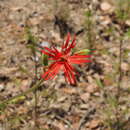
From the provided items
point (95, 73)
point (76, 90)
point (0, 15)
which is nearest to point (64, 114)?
point (76, 90)

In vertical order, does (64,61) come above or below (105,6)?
below

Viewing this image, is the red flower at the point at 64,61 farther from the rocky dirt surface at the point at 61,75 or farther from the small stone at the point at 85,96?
the small stone at the point at 85,96

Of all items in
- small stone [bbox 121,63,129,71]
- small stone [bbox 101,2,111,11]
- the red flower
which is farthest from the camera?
small stone [bbox 101,2,111,11]

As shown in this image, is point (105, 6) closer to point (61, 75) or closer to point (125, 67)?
point (125, 67)

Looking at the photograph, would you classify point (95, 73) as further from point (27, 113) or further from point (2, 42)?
point (2, 42)

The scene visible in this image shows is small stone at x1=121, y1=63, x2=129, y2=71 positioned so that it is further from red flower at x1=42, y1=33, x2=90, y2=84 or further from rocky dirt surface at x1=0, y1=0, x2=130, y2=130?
red flower at x1=42, y1=33, x2=90, y2=84

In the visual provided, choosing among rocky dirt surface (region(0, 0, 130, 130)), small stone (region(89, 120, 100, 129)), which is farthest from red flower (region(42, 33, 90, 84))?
small stone (region(89, 120, 100, 129))

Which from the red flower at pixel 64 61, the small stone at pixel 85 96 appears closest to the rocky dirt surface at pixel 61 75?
the small stone at pixel 85 96

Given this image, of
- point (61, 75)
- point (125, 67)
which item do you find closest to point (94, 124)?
point (61, 75)
